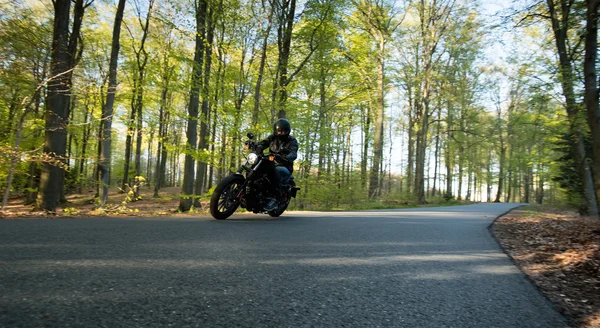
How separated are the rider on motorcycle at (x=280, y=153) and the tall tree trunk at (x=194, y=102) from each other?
5.79 m

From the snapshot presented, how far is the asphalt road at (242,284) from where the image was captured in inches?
62.0

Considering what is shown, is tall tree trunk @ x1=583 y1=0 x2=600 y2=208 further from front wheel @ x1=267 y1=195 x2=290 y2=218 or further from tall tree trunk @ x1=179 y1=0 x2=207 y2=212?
tall tree trunk @ x1=179 y1=0 x2=207 y2=212

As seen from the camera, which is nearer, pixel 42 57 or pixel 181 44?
pixel 42 57

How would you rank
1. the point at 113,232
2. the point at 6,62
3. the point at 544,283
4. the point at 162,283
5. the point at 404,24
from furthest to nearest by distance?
the point at 404,24, the point at 6,62, the point at 113,232, the point at 544,283, the point at 162,283

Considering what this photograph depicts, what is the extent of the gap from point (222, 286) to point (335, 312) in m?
0.74

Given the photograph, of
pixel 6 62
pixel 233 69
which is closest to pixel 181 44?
pixel 233 69

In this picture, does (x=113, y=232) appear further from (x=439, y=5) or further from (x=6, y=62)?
(x=439, y=5)

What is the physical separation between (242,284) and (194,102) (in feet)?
35.3

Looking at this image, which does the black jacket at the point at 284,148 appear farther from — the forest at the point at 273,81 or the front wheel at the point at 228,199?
the forest at the point at 273,81

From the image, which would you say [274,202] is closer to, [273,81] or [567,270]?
[567,270]

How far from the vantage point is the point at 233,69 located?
13.1m

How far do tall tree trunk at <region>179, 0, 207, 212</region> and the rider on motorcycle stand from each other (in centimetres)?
579

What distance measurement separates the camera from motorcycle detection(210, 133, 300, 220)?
5.36m

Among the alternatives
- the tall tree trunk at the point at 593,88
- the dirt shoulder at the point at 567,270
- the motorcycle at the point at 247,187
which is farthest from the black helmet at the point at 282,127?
the tall tree trunk at the point at 593,88
